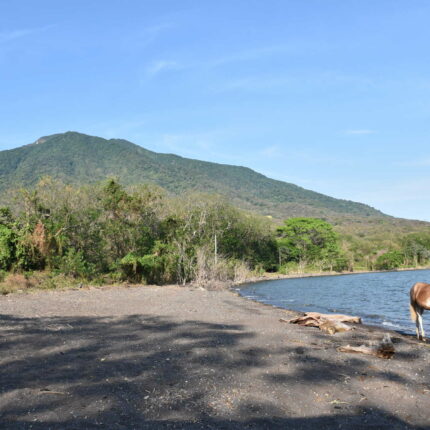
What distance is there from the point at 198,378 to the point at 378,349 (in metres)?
4.39

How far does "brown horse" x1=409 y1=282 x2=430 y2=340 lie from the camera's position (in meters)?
11.6

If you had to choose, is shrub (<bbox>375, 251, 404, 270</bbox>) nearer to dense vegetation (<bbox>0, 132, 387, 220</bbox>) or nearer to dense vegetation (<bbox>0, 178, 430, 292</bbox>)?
dense vegetation (<bbox>0, 178, 430, 292</bbox>)

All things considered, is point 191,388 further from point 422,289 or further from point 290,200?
point 290,200

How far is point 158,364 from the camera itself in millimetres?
7445

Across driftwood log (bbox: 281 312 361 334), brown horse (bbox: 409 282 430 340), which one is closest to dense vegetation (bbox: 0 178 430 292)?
driftwood log (bbox: 281 312 361 334)

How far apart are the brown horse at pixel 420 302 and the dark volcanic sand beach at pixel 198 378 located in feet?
1.65

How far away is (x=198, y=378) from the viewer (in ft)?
22.1

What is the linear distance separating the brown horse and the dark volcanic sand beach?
0.50m

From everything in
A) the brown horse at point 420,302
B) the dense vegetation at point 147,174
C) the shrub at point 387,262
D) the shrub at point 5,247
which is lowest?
the shrub at point 387,262

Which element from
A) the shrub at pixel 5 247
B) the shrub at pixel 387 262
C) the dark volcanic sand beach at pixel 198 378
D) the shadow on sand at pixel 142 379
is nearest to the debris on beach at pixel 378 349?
the dark volcanic sand beach at pixel 198 378

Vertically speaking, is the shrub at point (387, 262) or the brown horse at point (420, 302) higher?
the brown horse at point (420, 302)

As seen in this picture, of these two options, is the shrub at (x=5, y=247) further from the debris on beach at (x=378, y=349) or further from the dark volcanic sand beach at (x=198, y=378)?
the debris on beach at (x=378, y=349)

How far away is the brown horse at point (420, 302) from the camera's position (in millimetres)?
11594

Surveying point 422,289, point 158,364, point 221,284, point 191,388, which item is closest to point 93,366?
point 158,364
